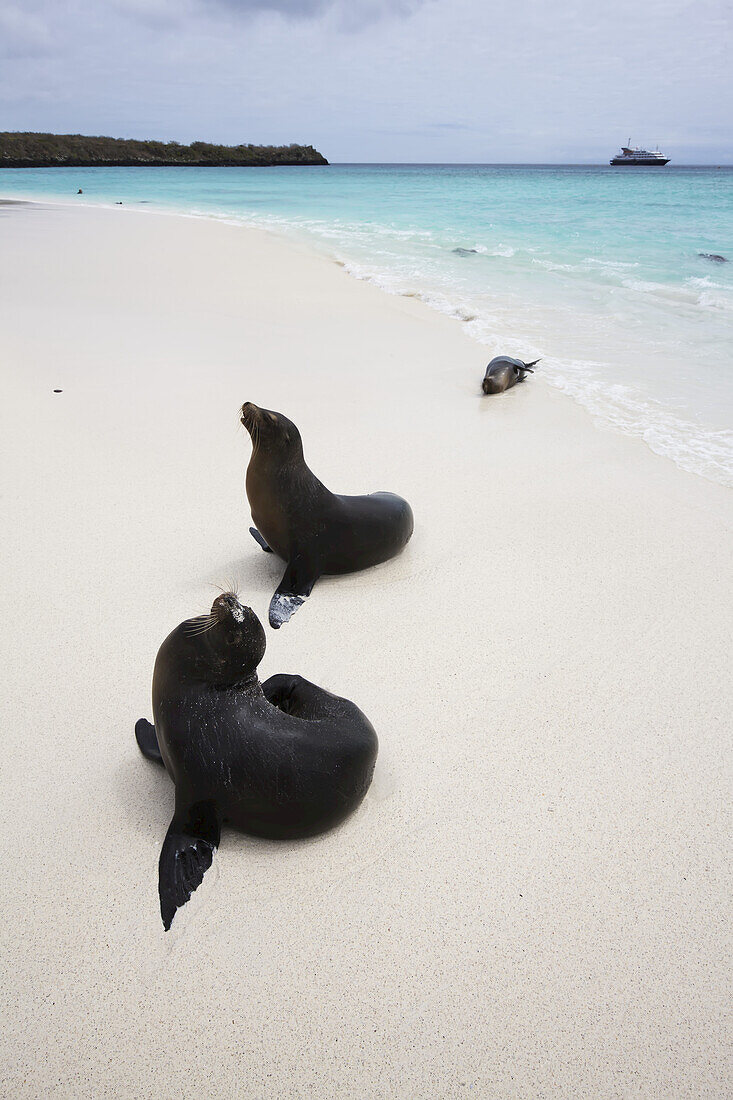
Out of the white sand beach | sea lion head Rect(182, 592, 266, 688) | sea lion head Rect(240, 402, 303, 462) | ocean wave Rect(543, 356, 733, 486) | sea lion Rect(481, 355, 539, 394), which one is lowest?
the white sand beach

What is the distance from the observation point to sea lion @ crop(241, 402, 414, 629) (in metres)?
3.21

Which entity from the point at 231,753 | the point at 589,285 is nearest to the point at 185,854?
the point at 231,753

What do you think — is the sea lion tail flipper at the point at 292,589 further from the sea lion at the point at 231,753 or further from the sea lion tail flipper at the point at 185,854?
the sea lion tail flipper at the point at 185,854

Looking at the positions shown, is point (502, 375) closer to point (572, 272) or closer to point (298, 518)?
point (298, 518)

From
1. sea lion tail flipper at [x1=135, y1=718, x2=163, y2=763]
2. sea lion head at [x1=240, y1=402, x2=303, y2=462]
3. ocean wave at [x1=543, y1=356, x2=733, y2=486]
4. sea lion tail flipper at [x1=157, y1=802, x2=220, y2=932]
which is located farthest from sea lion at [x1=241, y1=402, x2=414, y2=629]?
ocean wave at [x1=543, y1=356, x2=733, y2=486]

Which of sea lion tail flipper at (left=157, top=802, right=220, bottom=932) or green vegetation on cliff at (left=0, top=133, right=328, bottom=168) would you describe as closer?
sea lion tail flipper at (left=157, top=802, right=220, bottom=932)

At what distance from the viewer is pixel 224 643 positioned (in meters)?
1.96

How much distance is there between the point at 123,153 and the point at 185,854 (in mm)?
80117

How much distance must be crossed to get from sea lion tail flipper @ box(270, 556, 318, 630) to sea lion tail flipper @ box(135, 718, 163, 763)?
2.49ft

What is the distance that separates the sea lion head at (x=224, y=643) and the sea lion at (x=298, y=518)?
1087 mm

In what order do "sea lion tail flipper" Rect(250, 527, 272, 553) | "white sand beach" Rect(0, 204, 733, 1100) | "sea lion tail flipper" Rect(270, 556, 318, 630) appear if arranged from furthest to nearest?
"sea lion tail flipper" Rect(250, 527, 272, 553) → "sea lion tail flipper" Rect(270, 556, 318, 630) → "white sand beach" Rect(0, 204, 733, 1100)

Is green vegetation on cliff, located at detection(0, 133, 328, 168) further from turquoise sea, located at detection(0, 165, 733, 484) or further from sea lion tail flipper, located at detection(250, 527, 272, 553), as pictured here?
sea lion tail flipper, located at detection(250, 527, 272, 553)

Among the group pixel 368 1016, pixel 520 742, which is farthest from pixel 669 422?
pixel 368 1016

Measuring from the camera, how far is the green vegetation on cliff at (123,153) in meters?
60.6
